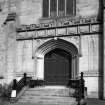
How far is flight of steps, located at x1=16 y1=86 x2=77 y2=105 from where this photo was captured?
671 inches

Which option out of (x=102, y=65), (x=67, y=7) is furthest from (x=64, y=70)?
(x=67, y=7)

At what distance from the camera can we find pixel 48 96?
59.2 ft

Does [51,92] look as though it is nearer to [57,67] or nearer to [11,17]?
[57,67]

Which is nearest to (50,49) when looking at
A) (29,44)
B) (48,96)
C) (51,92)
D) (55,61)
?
(55,61)

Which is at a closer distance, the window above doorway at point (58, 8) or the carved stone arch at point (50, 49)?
the carved stone arch at point (50, 49)

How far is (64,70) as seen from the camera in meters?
20.8

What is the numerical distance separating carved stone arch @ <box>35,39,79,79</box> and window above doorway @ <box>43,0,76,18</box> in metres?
2.18

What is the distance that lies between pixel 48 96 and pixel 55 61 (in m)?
3.91

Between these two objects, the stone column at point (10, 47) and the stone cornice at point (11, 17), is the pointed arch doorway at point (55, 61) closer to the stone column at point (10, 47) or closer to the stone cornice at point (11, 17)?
the stone column at point (10, 47)

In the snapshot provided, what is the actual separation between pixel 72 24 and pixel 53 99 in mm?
5810

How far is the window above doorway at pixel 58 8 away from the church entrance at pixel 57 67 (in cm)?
280

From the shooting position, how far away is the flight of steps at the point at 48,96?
17.0m

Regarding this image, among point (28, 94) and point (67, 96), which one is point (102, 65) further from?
point (28, 94)

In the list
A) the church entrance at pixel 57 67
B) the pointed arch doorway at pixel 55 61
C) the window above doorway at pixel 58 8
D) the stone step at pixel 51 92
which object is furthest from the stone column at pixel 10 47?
the stone step at pixel 51 92
